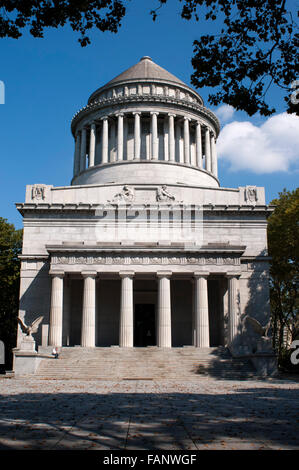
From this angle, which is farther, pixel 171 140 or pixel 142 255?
pixel 171 140

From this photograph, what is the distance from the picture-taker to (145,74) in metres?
62.5

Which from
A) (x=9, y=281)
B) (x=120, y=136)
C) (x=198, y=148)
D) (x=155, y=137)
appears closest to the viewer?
(x=9, y=281)

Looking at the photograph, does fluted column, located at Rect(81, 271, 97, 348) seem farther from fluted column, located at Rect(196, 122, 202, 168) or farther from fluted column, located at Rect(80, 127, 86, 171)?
fluted column, located at Rect(196, 122, 202, 168)

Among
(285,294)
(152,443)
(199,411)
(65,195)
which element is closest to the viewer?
(152,443)

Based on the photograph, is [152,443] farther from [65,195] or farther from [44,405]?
[65,195]

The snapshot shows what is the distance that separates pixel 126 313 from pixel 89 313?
3029 millimetres

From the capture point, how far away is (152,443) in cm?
909

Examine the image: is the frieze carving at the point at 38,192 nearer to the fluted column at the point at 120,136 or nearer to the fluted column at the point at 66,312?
the fluted column at the point at 66,312

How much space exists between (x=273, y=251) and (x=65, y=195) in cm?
2225

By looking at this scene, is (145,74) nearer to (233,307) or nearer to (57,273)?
(57,273)

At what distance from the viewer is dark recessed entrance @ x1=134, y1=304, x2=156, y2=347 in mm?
45281

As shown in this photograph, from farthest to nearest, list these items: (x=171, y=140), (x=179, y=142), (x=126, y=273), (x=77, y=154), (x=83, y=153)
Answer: (x=77, y=154) → (x=83, y=153) → (x=179, y=142) → (x=171, y=140) → (x=126, y=273)

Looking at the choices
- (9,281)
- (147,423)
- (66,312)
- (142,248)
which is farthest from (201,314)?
(147,423)

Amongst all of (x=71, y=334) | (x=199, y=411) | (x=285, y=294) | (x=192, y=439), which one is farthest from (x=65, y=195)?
(x=192, y=439)
